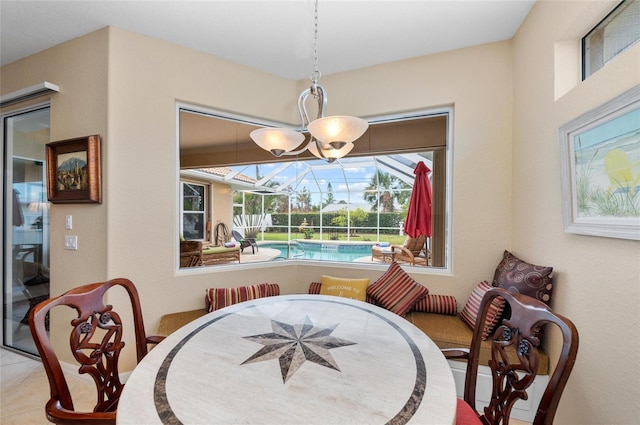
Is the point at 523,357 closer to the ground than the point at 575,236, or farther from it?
closer to the ground

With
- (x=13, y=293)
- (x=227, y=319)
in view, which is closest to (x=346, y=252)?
(x=227, y=319)

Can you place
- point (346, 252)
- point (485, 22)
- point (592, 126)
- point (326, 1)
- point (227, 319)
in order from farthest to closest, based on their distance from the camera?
point (346, 252), point (485, 22), point (326, 1), point (227, 319), point (592, 126)

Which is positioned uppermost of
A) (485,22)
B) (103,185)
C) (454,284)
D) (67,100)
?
(485,22)

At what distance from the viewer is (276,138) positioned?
1.40 m

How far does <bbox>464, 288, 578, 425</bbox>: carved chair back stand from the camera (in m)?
0.84

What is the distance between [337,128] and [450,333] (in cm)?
167

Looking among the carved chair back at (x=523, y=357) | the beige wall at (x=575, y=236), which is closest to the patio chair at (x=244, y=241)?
the carved chair back at (x=523, y=357)

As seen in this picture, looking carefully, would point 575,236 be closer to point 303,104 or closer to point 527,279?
point 527,279

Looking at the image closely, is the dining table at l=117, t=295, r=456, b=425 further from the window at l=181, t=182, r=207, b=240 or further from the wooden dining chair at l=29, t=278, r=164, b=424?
the window at l=181, t=182, r=207, b=240

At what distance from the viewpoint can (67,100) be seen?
2258 millimetres

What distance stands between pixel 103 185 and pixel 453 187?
2.90 metres

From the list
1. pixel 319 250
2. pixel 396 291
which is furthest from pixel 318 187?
pixel 396 291

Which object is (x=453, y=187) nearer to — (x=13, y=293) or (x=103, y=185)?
(x=103, y=185)

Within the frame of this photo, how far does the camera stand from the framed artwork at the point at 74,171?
211 centimetres
